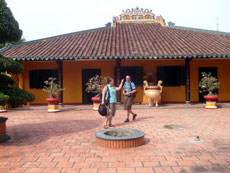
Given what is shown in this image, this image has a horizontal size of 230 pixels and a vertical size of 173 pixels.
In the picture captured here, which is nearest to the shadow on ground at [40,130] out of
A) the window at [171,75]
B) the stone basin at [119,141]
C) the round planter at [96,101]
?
the stone basin at [119,141]

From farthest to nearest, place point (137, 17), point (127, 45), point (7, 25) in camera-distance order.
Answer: point (137, 17) → point (127, 45) → point (7, 25)

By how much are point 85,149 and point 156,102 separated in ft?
23.0

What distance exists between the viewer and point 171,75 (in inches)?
477

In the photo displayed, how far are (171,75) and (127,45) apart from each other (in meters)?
2.99

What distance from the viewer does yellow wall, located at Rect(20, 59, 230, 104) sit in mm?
12102

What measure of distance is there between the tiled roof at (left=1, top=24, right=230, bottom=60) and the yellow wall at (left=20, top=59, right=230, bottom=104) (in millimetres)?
900

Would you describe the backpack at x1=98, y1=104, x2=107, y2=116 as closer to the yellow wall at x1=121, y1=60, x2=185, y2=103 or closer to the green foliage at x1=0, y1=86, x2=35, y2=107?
the green foliage at x1=0, y1=86, x2=35, y2=107

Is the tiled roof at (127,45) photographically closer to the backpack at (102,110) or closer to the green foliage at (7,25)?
the backpack at (102,110)

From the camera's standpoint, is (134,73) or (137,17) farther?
(137,17)

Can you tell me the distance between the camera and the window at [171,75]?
39.5ft

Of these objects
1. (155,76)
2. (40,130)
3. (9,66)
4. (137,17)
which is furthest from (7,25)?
(137,17)

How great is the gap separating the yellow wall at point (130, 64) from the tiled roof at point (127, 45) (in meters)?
0.90

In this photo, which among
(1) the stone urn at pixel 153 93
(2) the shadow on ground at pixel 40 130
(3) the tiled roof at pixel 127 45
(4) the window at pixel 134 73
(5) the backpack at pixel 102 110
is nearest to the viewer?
(2) the shadow on ground at pixel 40 130

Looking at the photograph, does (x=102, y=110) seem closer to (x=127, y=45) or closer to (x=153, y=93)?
(x=153, y=93)
